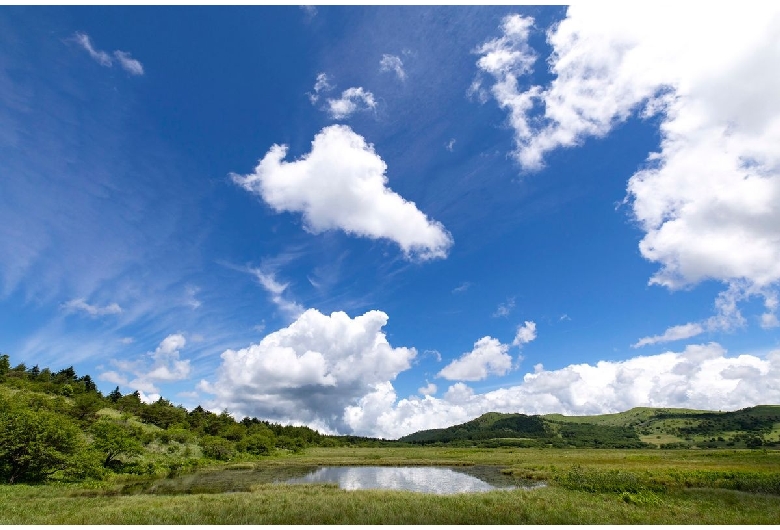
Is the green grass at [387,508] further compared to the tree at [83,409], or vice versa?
the tree at [83,409]

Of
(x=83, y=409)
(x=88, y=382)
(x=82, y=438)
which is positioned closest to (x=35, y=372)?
(x=88, y=382)

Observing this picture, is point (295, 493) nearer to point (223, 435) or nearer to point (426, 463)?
point (426, 463)

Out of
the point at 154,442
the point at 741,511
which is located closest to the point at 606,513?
the point at 741,511

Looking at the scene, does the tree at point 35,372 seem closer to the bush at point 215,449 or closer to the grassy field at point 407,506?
the bush at point 215,449

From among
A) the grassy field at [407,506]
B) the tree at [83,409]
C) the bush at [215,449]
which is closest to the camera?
the grassy field at [407,506]

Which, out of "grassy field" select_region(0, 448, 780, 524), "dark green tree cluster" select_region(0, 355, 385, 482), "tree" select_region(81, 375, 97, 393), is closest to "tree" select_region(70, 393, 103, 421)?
"dark green tree cluster" select_region(0, 355, 385, 482)

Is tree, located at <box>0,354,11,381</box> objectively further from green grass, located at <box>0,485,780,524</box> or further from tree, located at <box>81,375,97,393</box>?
green grass, located at <box>0,485,780,524</box>

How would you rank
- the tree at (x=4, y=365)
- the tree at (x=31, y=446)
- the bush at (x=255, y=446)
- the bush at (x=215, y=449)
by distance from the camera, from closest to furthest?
the tree at (x=31, y=446)
the bush at (x=215, y=449)
the tree at (x=4, y=365)
the bush at (x=255, y=446)

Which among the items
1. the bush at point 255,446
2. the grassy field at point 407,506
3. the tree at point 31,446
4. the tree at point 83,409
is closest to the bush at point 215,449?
the bush at point 255,446

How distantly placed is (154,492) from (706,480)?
72544 millimetres

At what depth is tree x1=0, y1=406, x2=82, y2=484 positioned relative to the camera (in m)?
43.5

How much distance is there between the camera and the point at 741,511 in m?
33.3

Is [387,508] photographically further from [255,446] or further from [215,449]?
[255,446]

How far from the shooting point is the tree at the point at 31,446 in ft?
143
